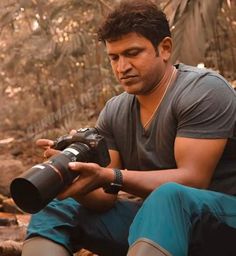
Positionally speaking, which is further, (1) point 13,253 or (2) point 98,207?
(1) point 13,253

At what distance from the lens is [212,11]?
17.7 feet

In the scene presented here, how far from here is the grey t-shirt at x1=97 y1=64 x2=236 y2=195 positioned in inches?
92.5

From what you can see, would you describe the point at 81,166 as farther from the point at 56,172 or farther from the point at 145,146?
the point at 145,146

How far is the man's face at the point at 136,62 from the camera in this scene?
2.48 m

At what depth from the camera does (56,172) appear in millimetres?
2020

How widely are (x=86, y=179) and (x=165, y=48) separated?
777mm

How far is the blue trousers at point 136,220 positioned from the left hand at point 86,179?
195 mm

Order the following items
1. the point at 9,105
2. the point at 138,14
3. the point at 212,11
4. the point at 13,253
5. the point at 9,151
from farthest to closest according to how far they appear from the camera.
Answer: the point at 9,105, the point at 9,151, the point at 212,11, the point at 13,253, the point at 138,14

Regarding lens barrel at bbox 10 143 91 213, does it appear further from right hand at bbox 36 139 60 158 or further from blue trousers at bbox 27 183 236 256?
blue trousers at bbox 27 183 236 256

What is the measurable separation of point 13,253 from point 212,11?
318 centimetres

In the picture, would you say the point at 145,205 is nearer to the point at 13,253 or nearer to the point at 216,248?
the point at 216,248

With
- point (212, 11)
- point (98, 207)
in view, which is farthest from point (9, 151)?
point (98, 207)

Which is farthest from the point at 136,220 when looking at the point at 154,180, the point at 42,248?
the point at 42,248

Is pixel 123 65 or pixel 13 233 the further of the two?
pixel 13 233
